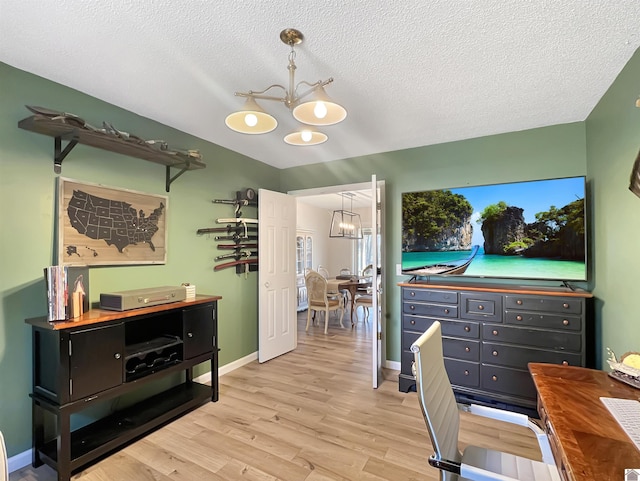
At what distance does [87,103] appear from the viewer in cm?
236

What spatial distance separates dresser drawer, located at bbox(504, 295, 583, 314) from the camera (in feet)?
7.97

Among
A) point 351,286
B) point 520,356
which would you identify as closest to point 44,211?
point 520,356

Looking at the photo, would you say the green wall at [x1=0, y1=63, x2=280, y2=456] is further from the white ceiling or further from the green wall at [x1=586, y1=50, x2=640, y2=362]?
the green wall at [x1=586, y1=50, x2=640, y2=362]

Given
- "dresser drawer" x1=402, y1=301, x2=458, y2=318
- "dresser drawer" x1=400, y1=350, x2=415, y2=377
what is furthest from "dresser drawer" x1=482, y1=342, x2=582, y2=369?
"dresser drawer" x1=400, y1=350, x2=415, y2=377

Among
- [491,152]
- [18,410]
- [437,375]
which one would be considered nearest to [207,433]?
[18,410]

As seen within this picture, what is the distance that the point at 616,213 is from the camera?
2168 mm

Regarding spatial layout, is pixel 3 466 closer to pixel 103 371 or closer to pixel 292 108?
pixel 103 371

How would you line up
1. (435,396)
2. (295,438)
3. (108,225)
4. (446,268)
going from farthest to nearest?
(446,268) < (108,225) < (295,438) < (435,396)

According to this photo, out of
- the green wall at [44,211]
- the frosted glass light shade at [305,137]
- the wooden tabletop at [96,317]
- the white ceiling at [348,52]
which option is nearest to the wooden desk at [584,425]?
the white ceiling at [348,52]

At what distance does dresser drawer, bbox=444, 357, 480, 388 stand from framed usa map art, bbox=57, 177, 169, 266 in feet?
9.14

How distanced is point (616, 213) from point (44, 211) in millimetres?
3886

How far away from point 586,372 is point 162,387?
311 cm

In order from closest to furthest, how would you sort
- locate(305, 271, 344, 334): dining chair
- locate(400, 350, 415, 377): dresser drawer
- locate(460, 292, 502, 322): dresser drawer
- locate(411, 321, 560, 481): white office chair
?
locate(411, 321, 560, 481): white office chair, locate(460, 292, 502, 322): dresser drawer, locate(400, 350, 415, 377): dresser drawer, locate(305, 271, 344, 334): dining chair

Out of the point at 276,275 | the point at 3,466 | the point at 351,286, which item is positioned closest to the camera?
the point at 3,466
